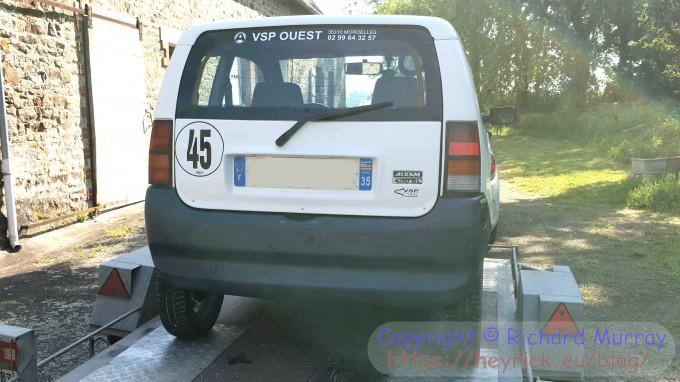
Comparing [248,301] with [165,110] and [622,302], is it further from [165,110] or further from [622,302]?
[622,302]

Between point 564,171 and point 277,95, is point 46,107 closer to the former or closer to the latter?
point 277,95

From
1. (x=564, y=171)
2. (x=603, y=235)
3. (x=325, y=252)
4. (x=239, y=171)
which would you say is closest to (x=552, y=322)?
(x=325, y=252)

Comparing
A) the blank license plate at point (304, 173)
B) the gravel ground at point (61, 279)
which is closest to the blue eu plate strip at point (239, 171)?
the blank license plate at point (304, 173)

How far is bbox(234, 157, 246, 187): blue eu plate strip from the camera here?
9.77 feet

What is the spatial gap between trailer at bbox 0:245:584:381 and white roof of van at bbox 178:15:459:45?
1.48 metres

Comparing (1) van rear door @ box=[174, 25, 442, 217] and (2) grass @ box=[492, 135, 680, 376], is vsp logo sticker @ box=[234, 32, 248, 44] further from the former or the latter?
(2) grass @ box=[492, 135, 680, 376]

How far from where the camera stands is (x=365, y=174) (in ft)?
9.30

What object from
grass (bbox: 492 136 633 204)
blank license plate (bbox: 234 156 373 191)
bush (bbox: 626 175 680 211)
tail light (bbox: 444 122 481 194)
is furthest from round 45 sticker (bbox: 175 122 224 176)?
grass (bbox: 492 136 633 204)

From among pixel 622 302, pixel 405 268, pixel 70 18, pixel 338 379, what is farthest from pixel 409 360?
pixel 70 18

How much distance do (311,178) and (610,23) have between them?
90.8 feet

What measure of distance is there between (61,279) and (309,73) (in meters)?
4.18

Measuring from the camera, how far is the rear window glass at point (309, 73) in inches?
114

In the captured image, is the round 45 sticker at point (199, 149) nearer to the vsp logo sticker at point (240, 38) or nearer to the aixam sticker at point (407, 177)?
the vsp logo sticker at point (240, 38)

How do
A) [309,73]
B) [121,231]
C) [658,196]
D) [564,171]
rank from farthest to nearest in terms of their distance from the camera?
[564,171] → [658,196] → [121,231] → [309,73]
